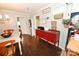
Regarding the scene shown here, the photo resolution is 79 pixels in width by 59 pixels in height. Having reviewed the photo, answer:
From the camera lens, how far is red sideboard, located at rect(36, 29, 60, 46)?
56.6 inches

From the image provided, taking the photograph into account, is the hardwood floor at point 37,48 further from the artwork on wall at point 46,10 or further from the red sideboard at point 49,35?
the artwork on wall at point 46,10

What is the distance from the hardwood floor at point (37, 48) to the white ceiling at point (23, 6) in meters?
0.45

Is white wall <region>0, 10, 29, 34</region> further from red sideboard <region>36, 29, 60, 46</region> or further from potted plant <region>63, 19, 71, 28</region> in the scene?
Answer: potted plant <region>63, 19, 71, 28</region>

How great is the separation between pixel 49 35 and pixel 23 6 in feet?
2.07

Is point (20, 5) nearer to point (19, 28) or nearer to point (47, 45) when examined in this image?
point (19, 28)

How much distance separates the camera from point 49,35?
4.81ft

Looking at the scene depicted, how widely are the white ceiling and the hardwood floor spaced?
1.48 feet

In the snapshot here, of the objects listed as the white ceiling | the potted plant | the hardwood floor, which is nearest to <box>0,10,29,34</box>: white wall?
the white ceiling

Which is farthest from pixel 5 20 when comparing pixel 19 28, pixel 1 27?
pixel 19 28

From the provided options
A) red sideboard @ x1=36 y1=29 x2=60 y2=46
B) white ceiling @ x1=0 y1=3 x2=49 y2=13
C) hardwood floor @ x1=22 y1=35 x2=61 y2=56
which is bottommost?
hardwood floor @ x1=22 y1=35 x2=61 y2=56

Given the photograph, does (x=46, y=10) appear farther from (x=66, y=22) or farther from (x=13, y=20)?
(x=13, y=20)

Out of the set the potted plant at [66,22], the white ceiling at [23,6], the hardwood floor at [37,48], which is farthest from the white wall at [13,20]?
the potted plant at [66,22]

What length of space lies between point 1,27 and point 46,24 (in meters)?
0.73

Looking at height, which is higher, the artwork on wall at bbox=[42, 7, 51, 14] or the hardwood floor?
the artwork on wall at bbox=[42, 7, 51, 14]
